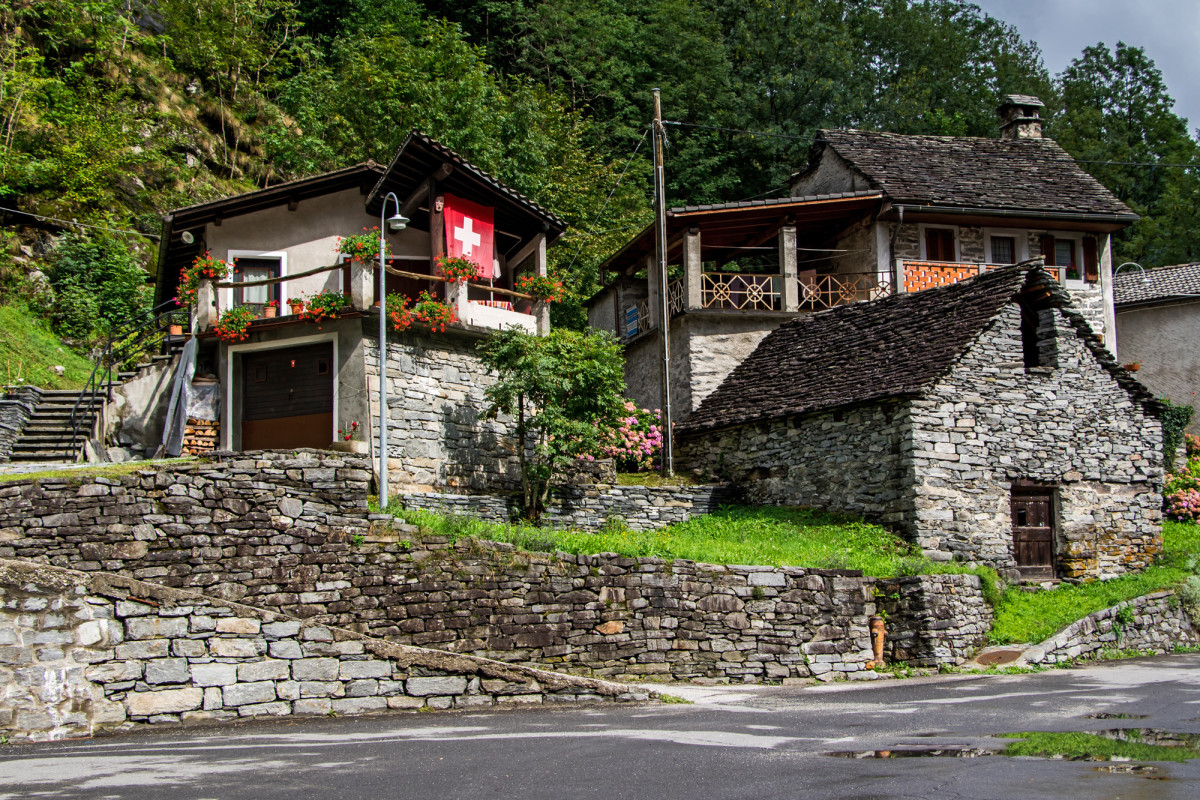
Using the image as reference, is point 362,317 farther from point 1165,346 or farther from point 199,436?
point 1165,346

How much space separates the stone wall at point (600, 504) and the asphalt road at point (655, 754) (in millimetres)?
5463

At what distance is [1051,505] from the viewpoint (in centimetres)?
1803

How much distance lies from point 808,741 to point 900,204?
1832 centimetres

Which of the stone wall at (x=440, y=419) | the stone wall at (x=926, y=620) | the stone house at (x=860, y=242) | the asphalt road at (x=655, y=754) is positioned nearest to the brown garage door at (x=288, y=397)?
the stone wall at (x=440, y=419)

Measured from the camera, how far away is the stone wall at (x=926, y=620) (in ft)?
46.6

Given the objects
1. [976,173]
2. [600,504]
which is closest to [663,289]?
[600,504]

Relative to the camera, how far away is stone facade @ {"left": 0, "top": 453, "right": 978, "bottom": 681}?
38.1 ft

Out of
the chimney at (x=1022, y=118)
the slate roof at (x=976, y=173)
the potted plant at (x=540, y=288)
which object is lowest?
the potted plant at (x=540, y=288)

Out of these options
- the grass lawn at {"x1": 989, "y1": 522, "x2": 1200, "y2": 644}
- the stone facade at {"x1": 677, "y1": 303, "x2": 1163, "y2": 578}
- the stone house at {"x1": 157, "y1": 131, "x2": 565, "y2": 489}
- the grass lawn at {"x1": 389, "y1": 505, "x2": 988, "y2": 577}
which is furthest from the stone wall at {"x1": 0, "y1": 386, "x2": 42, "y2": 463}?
the grass lawn at {"x1": 989, "y1": 522, "x2": 1200, "y2": 644}

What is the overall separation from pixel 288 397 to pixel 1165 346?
79.5 feet

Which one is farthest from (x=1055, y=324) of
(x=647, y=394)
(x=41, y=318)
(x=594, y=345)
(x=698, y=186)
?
(x=41, y=318)

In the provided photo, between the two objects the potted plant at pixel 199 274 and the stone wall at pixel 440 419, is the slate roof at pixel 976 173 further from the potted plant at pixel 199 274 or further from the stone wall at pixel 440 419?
the potted plant at pixel 199 274

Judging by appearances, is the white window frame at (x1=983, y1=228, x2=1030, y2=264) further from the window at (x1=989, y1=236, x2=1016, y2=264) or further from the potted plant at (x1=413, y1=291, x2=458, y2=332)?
the potted plant at (x1=413, y1=291, x2=458, y2=332)

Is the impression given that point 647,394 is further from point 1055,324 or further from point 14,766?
point 14,766
